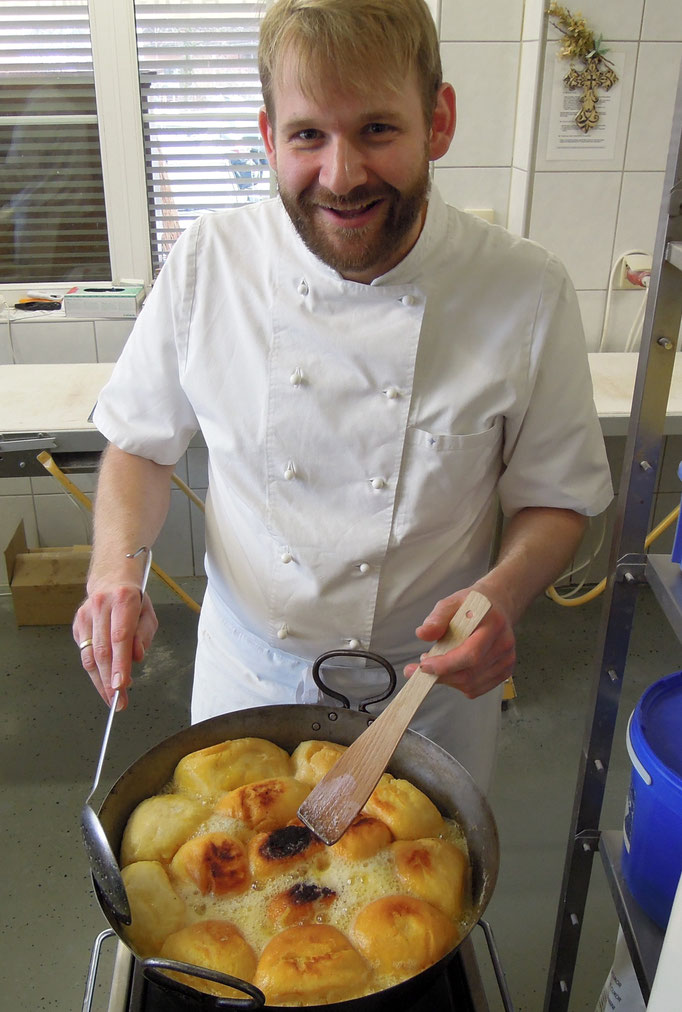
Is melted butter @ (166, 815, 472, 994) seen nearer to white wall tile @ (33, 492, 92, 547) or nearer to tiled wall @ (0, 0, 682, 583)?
tiled wall @ (0, 0, 682, 583)

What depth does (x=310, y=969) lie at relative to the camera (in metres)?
0.74

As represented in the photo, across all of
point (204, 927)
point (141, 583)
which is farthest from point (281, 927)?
point (141, 583)

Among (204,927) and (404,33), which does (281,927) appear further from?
(404,33)

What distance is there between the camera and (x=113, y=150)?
2.92 metres

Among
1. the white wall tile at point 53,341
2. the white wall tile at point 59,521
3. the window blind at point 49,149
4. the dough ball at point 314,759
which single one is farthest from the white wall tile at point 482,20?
the dough ball at point 314,759

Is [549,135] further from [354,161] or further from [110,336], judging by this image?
[354,161]

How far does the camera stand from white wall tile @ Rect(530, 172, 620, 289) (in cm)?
263

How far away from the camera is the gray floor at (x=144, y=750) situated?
69.7 inches

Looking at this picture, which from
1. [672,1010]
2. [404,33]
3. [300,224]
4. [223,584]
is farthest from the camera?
[223,584]

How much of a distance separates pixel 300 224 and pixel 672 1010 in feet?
2.99

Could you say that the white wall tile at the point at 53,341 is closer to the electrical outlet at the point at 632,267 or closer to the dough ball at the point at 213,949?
the electrical outlet at the point at 632,267

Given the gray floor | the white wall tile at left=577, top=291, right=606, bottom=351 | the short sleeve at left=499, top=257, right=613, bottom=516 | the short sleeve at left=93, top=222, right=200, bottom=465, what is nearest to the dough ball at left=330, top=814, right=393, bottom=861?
the short sleeve at left=499, top=257, right=613, bottom=516

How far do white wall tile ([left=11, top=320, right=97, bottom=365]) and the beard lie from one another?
76.5 inches

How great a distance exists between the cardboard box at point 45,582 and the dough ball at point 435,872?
85.1 inches
